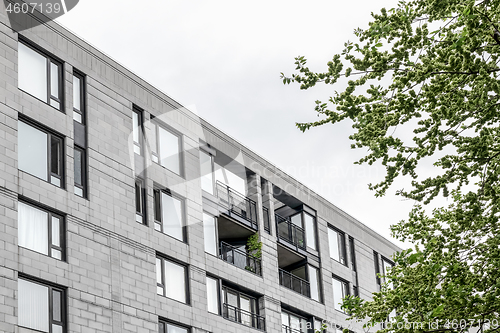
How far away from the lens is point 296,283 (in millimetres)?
33594

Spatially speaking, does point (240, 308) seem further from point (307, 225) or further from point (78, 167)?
point (78, 167)

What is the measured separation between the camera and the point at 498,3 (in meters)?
11.1

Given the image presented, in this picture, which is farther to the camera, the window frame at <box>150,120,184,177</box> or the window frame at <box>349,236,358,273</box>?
the window frame at <box>349,236,358,273</box>

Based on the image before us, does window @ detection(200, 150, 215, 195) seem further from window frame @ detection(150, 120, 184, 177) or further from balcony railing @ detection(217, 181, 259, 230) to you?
window frame @ detection(150, 120, 184, 177)

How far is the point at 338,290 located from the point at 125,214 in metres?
16.2

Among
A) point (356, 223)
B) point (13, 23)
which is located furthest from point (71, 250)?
point (356, 223)

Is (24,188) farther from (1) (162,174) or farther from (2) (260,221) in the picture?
(2) (260,221)

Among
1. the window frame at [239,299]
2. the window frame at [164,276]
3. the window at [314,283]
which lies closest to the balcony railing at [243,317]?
the window frame at [239,299]

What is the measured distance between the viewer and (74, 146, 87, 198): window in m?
22.3

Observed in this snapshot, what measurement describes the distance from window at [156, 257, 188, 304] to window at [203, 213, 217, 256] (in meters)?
1.96

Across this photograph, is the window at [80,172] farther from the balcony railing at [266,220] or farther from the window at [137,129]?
the balcony railing at [266,220]

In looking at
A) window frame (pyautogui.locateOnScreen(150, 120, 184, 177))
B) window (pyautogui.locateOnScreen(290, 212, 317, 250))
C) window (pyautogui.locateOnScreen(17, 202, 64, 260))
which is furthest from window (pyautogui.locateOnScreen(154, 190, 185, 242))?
window (pyautogui.locateOnScreen(290, 212, 317, 250))

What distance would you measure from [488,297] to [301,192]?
22.7 metres

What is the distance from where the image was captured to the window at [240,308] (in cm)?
2788
